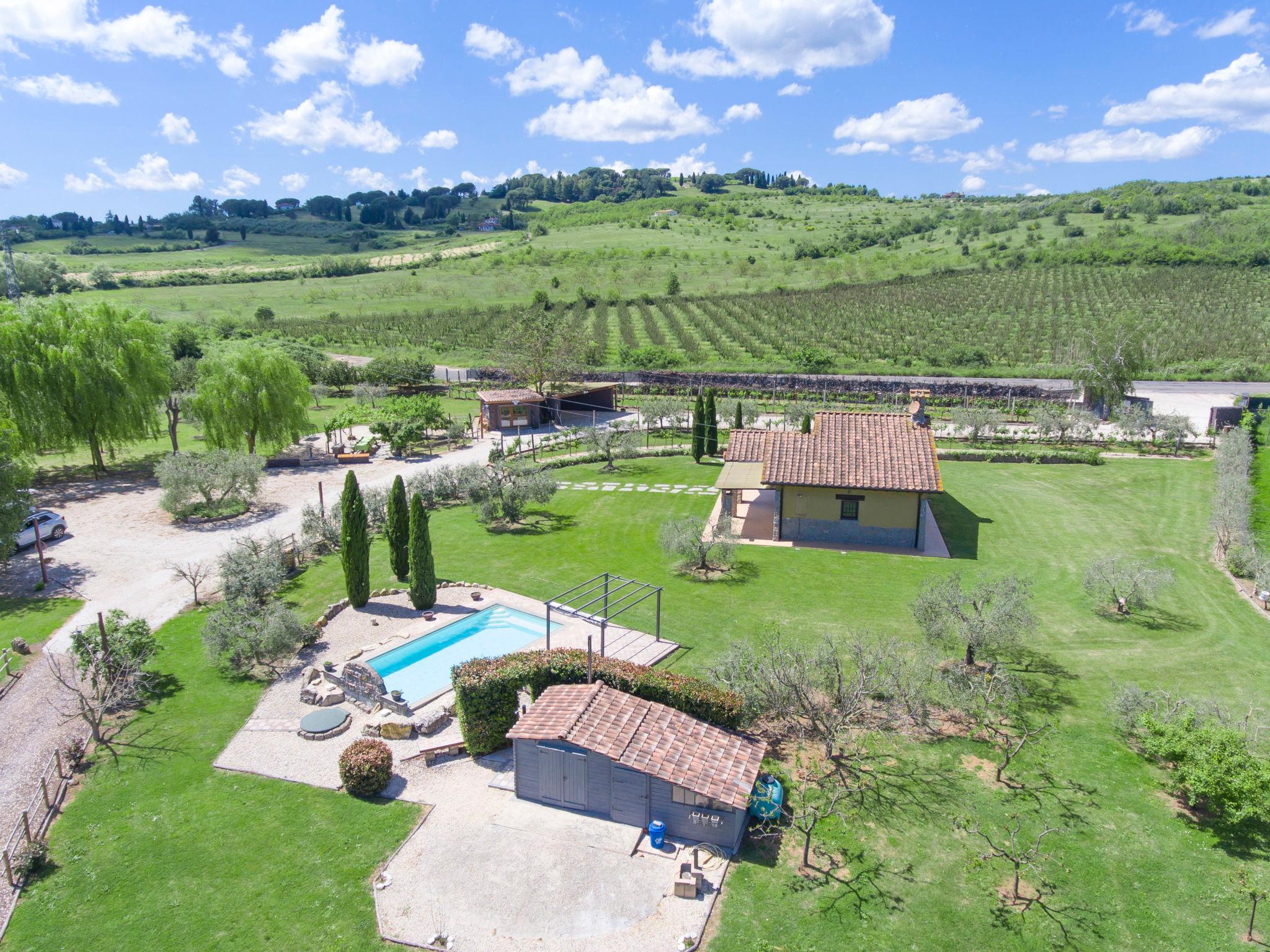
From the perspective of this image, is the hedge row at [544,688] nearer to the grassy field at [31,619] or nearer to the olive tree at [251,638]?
the olive tree at [251,638]

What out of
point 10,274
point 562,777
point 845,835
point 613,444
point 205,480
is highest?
point 10,274

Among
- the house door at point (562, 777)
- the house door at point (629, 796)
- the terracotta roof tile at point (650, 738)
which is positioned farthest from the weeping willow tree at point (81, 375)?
the house door at point (629, 796)

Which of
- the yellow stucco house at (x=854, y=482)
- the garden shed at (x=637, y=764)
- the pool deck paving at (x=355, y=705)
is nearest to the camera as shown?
the garden shed at (x=637, y=764)

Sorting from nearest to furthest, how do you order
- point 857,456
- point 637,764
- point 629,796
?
point 637,764 < point 629,796 < point 857,456

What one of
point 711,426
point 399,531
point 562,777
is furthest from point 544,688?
point 711,426

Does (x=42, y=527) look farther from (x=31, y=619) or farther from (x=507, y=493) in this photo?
(x=507, y=493)

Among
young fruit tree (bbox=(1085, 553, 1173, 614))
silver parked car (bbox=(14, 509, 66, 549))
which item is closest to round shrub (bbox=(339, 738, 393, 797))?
silver parked car (bbox=(14, 509, 66, 549))

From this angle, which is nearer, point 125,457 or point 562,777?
point 562,777

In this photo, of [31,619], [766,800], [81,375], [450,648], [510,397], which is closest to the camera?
[766,800]
